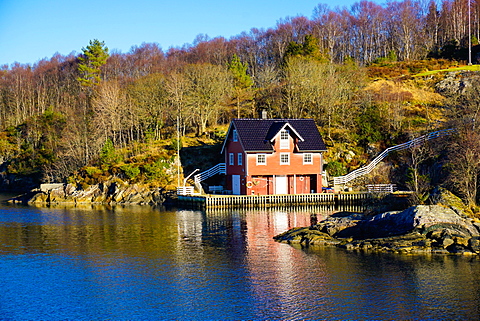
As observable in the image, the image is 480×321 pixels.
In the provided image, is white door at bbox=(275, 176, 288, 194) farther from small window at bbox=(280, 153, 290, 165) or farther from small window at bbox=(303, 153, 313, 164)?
small window at bbox=(303, 153, 313, 164)

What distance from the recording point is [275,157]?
5678cm

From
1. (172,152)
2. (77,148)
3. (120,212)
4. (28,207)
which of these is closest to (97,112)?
(77,148)

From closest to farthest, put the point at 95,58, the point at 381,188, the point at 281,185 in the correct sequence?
1. the point at 381,188
2. the point at 281,185
3. the point at 95,58

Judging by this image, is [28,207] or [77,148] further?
[77,148]

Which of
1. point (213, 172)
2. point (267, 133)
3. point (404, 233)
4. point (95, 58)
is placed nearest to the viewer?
point (404, 233)

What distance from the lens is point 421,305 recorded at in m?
22.0

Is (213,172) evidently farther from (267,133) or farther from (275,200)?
(275,200)

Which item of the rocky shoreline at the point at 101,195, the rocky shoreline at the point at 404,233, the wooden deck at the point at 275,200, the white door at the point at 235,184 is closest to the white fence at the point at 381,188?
the wooden deck at the point at 275,200

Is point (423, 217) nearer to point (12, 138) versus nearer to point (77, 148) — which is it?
point (77, 148)

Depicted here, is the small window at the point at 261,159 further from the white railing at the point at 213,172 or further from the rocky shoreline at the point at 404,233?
the rocky shoreline at the point at 404,233

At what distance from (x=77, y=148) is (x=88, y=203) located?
13.3 meters

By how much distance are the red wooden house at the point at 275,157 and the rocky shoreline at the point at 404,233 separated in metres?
21.0

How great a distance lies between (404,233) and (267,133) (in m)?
27.2

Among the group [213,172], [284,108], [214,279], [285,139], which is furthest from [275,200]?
[214,279]
